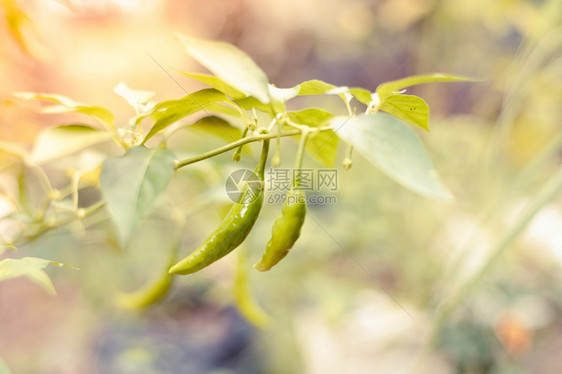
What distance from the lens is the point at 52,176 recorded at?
1539mm

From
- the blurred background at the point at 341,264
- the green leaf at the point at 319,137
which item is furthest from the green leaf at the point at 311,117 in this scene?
the blurred background at the point at 341,264

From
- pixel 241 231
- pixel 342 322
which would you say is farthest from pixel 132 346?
pixel 241 231

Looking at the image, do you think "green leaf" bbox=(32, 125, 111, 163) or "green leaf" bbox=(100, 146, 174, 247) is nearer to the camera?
"green leaf" bbox=(100, 146, 174, 247)

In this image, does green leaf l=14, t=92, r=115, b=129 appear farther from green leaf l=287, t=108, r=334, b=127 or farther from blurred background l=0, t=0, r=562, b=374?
blurred background l=0, t=0, r=562, b=374

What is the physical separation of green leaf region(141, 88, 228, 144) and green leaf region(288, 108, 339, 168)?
46 millimetres

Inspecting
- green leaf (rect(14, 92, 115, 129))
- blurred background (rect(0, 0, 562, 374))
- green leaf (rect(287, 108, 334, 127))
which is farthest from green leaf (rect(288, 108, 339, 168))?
blurred background (rect(0, 0, 562, 374))

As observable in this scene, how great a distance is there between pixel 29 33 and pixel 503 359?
3.57ft

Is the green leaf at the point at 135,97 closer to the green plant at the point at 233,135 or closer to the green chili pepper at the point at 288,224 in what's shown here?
the green plant at the point at 233,135

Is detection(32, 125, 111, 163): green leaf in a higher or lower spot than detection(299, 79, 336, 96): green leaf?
lower

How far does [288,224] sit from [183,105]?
0.09 m

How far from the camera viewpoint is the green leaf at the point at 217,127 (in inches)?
12.0

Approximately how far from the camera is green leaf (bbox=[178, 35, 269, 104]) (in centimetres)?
19

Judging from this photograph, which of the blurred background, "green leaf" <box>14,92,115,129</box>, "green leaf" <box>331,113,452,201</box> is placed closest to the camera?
"green leaf" <box>331,113,452,201</box>

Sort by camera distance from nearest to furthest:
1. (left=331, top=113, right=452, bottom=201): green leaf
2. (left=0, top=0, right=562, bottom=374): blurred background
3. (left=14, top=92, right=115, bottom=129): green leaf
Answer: (left=331, top=113, right=452, bottom=201): green leaf → (left=14, top=92, right=115, bottom=129): green leaf → (left=0, top=0, right=562, bottom=374): blurred background
